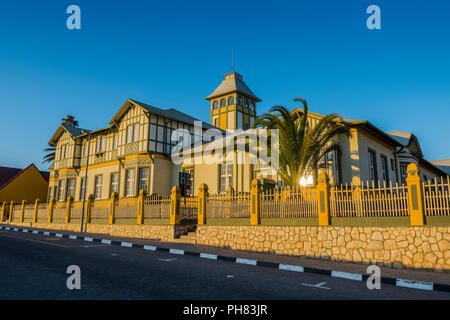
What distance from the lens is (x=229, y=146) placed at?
20.0 metres

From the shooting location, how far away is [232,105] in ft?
124

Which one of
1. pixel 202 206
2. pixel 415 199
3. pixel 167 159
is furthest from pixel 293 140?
pixel 167 159

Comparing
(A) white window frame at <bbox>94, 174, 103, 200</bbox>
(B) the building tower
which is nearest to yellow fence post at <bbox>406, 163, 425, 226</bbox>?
(A) white window frame at <bbox>94, 174, 103, 200</bbox>

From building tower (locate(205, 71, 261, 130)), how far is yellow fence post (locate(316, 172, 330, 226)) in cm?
2644

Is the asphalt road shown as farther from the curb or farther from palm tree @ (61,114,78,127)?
palm tree @ (61,114,78,127)

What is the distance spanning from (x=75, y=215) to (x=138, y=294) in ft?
67.5

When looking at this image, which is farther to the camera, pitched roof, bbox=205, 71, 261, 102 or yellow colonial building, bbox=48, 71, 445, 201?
pitched roof, bbox=205, 71, 261, 102

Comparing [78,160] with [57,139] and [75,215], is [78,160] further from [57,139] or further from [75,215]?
[75,215]

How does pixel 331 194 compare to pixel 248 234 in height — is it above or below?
above

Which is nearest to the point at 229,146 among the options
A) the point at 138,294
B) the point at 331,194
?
the point at 331,194

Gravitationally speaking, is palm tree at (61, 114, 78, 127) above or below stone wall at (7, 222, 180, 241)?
above

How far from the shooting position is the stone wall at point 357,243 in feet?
27.0

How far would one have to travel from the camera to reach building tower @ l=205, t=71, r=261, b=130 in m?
37.2

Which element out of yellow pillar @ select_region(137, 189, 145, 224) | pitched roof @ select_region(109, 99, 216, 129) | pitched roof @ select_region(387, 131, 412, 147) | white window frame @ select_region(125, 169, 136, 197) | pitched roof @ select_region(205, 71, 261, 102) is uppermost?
pitched roof @ select_region(205, 71, 261, 102)
